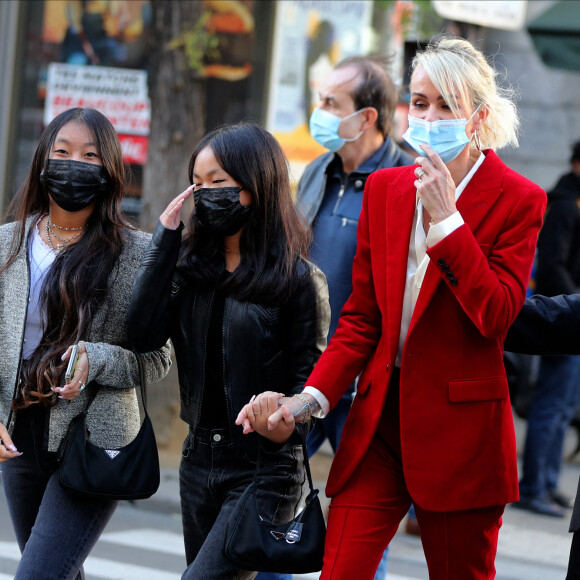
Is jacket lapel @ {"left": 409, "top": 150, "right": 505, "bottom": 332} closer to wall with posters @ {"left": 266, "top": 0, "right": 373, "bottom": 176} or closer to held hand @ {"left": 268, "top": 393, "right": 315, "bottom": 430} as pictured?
held hand @ {"left": 268, "top": 393, "right": 315, "bottom": 430}

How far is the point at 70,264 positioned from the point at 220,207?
544 mm

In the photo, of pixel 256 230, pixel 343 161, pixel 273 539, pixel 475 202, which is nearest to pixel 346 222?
pixel 343 161

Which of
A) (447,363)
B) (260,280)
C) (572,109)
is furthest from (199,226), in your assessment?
(572,109)

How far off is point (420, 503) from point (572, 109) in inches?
364

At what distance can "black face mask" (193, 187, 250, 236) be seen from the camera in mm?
3406

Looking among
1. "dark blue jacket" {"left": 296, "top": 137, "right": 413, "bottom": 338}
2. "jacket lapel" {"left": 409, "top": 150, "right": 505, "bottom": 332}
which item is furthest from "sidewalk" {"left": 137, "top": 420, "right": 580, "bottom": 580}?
"jacket lapel" {"left": 409, "top": 150, "right": 505, "bottom": 332}

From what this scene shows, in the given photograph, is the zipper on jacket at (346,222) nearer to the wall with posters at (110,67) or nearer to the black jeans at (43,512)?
the black jeans at (43,512)

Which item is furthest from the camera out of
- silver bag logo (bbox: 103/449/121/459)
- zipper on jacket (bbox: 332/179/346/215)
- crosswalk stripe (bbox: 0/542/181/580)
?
crosswalk stripe (bbox: 0/542/181/580)

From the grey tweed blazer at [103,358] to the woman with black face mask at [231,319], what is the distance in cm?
14

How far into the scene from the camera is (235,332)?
3.35 meters

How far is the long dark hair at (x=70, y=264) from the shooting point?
11.4 ft

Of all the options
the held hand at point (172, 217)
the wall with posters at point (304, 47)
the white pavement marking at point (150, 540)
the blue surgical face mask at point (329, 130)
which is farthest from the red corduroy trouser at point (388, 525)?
the wall with posters at point (304, 47)

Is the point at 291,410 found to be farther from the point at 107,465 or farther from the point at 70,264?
the point at 70,264

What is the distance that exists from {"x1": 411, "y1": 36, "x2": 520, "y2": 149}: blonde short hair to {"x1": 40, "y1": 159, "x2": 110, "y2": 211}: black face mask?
110 centimetres
